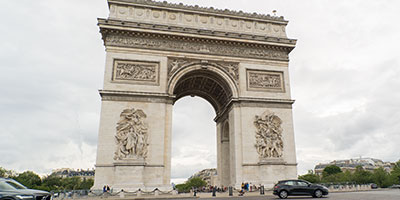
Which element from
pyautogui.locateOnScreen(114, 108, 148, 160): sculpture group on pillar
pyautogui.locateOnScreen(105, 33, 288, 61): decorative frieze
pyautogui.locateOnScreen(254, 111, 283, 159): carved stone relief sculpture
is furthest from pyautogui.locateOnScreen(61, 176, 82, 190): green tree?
pyautogui.locateOnScreen(254, 111, 283, 159): carved stone relief sculpture

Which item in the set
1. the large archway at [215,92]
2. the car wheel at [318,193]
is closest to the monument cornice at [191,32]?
the large archway at [215,92]

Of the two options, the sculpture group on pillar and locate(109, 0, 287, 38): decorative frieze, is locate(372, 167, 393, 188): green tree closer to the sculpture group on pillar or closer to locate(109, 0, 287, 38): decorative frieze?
locate(109, 0, 287, 38): decorative frieze

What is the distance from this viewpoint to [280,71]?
963 inches

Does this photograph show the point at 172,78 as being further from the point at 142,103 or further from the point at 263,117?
the point at 263,117

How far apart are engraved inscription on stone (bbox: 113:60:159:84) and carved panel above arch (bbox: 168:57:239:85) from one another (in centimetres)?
120

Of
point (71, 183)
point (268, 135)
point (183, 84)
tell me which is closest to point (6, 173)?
point (71, 183)

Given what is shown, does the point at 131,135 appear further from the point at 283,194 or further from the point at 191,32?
the point at 283,194

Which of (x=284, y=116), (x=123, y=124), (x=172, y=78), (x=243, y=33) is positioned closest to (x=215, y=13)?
(x=243, y=33)

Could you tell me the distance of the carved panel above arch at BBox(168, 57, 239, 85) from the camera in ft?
74.3

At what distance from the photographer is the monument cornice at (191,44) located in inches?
862

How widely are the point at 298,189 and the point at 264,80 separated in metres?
11.1

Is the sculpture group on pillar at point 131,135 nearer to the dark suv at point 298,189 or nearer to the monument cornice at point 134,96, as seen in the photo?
the monument cornice at point 134,96

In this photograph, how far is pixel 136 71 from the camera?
21.8 m

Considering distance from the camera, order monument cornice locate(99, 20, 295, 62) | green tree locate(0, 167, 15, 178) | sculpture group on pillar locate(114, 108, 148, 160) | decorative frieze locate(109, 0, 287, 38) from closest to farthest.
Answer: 1. sculpture group on pillar locate(114, 108, 148, 160)
2. monument cornice locate(99, 20, 295, 62)
3. decorative frieze locate(109, 0, 287, 38)
4. green tree locate(0, 167, 15, 178)
